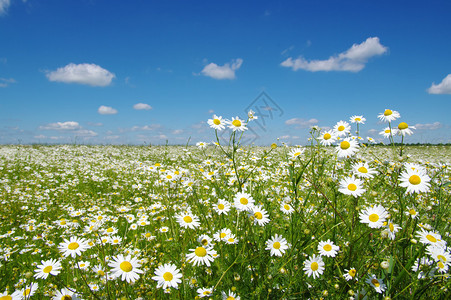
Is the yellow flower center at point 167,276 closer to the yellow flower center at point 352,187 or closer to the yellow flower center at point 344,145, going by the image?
the yellow flower center at point 352,187

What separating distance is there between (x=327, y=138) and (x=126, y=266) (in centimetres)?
215

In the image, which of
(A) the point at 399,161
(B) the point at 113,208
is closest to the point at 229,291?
(A) the point at 399,161

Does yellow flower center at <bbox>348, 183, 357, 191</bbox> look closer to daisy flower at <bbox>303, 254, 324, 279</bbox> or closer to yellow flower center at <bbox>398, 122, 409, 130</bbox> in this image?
daisy flower at <bbox>303, 254, 324, 279</bbox>

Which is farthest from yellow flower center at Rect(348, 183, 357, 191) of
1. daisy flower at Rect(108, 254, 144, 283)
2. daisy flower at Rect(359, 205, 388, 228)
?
daisy flower at Rect(108, 254, 144, 283)

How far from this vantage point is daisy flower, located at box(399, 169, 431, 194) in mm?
1767

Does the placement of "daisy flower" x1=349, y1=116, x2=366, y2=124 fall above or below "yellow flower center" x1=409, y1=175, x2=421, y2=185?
above

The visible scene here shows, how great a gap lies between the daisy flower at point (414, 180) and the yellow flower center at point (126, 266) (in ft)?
6.62

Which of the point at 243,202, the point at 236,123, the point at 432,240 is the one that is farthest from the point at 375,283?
the point at 236,123

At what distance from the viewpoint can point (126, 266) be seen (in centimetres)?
175

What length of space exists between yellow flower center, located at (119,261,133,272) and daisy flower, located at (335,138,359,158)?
190 centimetres

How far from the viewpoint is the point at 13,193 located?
579 centimetres

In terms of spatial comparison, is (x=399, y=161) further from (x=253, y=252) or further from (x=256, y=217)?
(x=253, y=252)

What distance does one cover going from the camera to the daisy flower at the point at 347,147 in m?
2.16

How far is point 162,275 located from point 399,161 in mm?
2036
